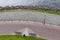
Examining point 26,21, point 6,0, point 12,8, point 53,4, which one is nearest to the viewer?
point 26,21

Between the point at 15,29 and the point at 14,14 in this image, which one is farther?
the point at 14,14

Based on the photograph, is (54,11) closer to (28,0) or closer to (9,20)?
(9,20)

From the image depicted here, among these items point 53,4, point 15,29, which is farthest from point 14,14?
point 53,4

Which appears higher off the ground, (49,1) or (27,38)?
(49,1)

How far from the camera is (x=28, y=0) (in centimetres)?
2184

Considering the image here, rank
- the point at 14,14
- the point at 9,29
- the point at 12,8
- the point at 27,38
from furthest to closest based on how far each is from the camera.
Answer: the point at 12,8 → the point at 14,14 → the point at 9,29 → the point at 27,38

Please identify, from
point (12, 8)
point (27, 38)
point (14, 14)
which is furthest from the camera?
point (12, 8)

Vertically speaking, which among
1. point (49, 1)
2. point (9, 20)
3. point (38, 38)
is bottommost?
point (38, 38)

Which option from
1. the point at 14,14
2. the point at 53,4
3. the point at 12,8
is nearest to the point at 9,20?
the point at 14,14

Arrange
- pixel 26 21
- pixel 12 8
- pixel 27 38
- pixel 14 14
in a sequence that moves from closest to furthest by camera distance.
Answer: pixel 27 38, pixel 26 21, pixel 14 14, pixel 12 8

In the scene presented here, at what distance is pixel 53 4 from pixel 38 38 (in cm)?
871

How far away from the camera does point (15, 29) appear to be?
13742 millimetres

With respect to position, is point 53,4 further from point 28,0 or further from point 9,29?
point 9,29

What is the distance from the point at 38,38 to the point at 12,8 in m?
5.80
